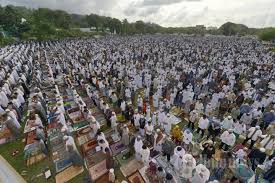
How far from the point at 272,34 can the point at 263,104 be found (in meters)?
50.0

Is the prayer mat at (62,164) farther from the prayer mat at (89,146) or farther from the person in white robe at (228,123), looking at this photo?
the person in white robe at (228,123)

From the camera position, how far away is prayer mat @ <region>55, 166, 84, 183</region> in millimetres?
7047

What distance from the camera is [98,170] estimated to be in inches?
289

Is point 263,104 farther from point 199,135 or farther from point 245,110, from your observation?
point 199,135

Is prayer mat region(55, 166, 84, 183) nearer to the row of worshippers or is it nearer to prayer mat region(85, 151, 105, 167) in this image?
prayer mat region(85, 151, 105, 167)

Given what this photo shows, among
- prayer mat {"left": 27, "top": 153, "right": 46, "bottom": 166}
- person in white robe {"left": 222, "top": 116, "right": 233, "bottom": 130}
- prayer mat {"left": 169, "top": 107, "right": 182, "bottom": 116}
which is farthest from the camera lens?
prayer mat {"left": 169, "top": 107, "right": 182, "bottom": 116}

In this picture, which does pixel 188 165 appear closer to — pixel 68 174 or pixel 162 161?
pixel 162 161

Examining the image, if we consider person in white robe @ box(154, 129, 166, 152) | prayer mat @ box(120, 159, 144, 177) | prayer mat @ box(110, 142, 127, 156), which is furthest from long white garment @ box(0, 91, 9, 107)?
person in white robe @ box(154, 129, 166, 152)

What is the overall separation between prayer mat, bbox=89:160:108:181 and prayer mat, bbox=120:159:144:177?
647 millimetres

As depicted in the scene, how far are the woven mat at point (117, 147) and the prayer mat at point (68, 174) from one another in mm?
1455

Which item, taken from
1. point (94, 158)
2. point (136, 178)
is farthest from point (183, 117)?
point (94, 158)

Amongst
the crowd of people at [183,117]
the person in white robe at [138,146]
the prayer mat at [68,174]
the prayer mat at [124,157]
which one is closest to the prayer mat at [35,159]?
the crowd of people at [183,117]

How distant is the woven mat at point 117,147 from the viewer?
8.32 metres

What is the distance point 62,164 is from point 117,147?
2.22m
